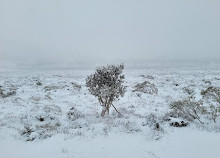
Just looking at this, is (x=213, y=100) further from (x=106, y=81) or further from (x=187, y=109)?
(x=106, y=81)

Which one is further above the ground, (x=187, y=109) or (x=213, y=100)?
(x=213, y=100)

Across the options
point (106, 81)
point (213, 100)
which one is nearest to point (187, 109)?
point (213, 100)

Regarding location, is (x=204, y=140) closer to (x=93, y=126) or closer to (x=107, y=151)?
(x=107, y=151)

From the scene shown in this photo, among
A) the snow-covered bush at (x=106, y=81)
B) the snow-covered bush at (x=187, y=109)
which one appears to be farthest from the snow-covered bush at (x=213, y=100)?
the snow-covered bush at (x=106, y=81)

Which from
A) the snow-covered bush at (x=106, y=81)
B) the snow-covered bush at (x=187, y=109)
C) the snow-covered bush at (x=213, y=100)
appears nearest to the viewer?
the snow-covered bush at (x=213, y=100)

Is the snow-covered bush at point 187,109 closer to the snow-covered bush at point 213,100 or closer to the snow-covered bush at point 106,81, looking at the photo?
the snow-covered bush at point 213,100

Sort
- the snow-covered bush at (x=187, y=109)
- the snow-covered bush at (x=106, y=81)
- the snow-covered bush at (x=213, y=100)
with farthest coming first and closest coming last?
1. the snow-covered bush at (x=106, y=81)
2. the snow-covered bush at (x=187, y=109)
3. the snow-covered bush at (x=213, y=100)

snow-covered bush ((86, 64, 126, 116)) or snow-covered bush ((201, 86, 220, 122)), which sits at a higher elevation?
snow-covered bush ((86, 64, 126, 116))

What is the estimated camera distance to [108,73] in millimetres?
13062

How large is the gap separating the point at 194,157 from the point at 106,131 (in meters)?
4.55

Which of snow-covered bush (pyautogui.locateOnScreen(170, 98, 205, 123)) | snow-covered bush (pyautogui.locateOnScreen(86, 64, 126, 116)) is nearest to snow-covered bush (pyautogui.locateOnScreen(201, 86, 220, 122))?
snow-covered bush (pyautogui.locateOnScreen(170, 98, 205, 123))

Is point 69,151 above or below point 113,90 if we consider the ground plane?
below

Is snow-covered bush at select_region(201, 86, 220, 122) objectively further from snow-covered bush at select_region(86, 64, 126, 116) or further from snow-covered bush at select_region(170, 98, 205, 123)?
snow-covered bush at select_region(86, 64, 126, 116)

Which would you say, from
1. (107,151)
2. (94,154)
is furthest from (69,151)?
(107,151)
